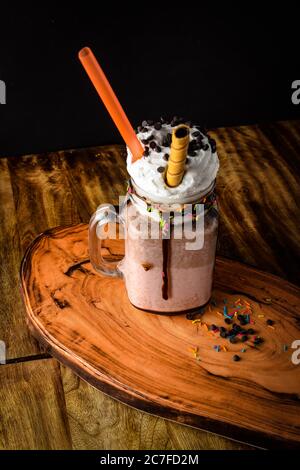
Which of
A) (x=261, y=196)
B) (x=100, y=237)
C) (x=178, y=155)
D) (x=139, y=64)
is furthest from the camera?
(x=139, y=64)

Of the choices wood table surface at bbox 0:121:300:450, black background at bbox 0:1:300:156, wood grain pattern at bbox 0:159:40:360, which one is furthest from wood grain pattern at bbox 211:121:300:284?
wood grain pattern at bbox 0:159:40:360

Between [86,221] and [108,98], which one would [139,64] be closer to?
[86,221]

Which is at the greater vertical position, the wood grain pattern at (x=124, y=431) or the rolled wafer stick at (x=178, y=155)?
the rolled wafer stick at (x=178, y=155)

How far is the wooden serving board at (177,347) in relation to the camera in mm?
1274

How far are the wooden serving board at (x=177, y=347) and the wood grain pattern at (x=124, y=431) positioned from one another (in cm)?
3

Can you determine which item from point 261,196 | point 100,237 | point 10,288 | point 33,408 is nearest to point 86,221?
point 10,288

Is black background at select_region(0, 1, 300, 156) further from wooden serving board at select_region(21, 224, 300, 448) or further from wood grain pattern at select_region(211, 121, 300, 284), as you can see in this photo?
wooden serving board at select_region(21, 224, 300, 448)

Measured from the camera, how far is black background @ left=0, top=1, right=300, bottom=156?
199cm

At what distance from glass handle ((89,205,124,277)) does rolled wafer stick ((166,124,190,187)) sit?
0.64ft

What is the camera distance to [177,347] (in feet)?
4.52

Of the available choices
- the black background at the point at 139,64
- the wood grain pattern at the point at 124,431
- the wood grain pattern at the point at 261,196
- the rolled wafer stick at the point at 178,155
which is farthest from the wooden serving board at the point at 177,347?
the black background at the point at 139,64

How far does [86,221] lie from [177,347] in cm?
58

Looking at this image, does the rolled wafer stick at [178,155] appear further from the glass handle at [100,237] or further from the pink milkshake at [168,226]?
the glass handle at [100,237]

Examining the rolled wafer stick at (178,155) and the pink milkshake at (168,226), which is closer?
the rolled wafer stick at (178,155)
